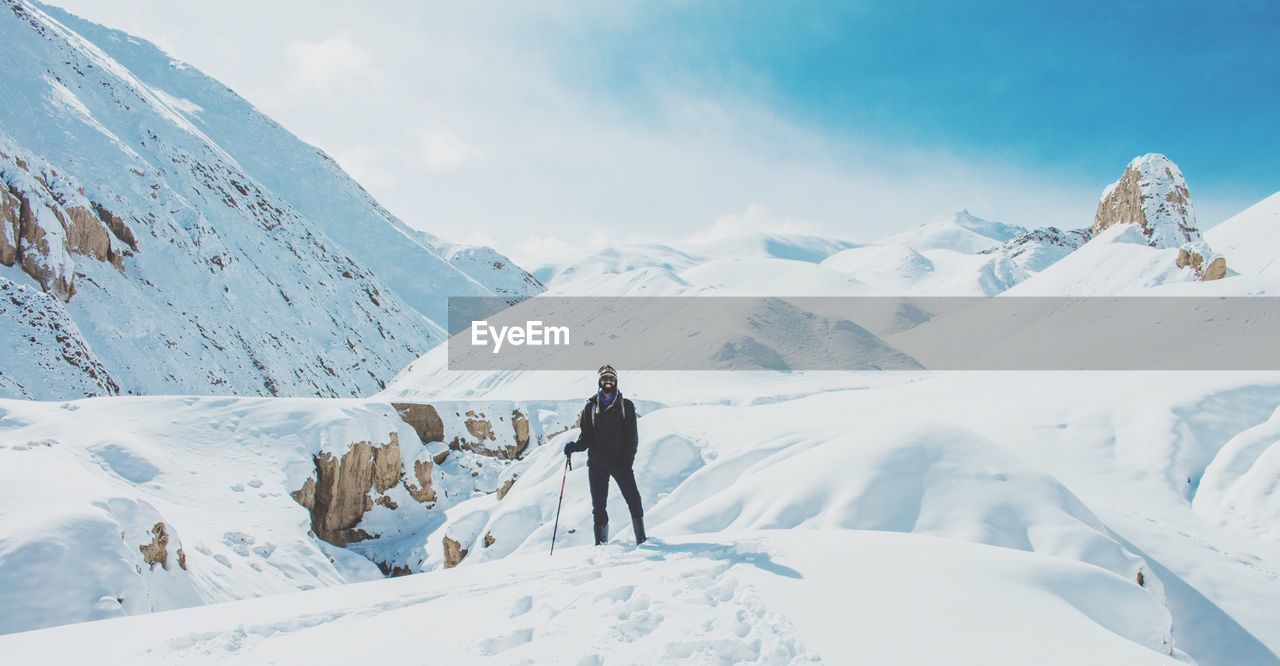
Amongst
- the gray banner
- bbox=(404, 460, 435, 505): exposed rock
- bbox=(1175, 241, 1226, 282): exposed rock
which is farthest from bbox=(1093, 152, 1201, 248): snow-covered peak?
bbox=(404, 460, 435, 505): exposed rock

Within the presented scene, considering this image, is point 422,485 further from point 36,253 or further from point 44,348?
point 36,253

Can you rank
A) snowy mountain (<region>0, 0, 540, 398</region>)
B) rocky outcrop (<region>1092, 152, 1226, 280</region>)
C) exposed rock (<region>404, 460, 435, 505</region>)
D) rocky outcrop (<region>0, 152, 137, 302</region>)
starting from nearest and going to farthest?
exposed rock (<region>404, 460, 435, 505</region>), rocky outcrop (<region>0, 152, 137, 302</region>), snowy mountain (<region>0, 0, 540, 398</region>), rocky outcrop (<region>1092, 152, 1226, 280</region>)

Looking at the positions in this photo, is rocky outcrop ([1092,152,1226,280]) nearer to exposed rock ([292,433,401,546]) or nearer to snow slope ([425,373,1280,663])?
snow slope ([425,373,1280,663])

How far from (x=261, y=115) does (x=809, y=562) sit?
12812cm

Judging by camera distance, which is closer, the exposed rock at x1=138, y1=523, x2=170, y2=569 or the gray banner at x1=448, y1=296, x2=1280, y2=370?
the exposed rock at x1=138, y1=523, x2=170, y2=569

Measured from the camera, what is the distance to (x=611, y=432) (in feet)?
22.6

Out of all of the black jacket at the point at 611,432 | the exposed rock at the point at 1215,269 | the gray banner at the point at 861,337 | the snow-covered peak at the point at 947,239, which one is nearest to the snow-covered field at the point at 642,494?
the exposed rock at the point at 1215,269

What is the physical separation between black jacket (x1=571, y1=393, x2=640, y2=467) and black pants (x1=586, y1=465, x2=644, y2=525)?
0.25 ft

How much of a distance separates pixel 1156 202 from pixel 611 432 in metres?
49.7

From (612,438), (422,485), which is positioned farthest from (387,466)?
(612,438)

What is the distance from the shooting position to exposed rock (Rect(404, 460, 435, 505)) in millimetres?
20844

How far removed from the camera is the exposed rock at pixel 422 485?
20.8 m

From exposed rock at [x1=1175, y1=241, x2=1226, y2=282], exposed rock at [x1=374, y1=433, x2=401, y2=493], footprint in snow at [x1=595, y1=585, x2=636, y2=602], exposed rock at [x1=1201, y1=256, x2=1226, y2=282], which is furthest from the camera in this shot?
exposed rock at [x1=1175, y1=241, x2=1226, y2=282]

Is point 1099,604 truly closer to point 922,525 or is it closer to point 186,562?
point 922,525
